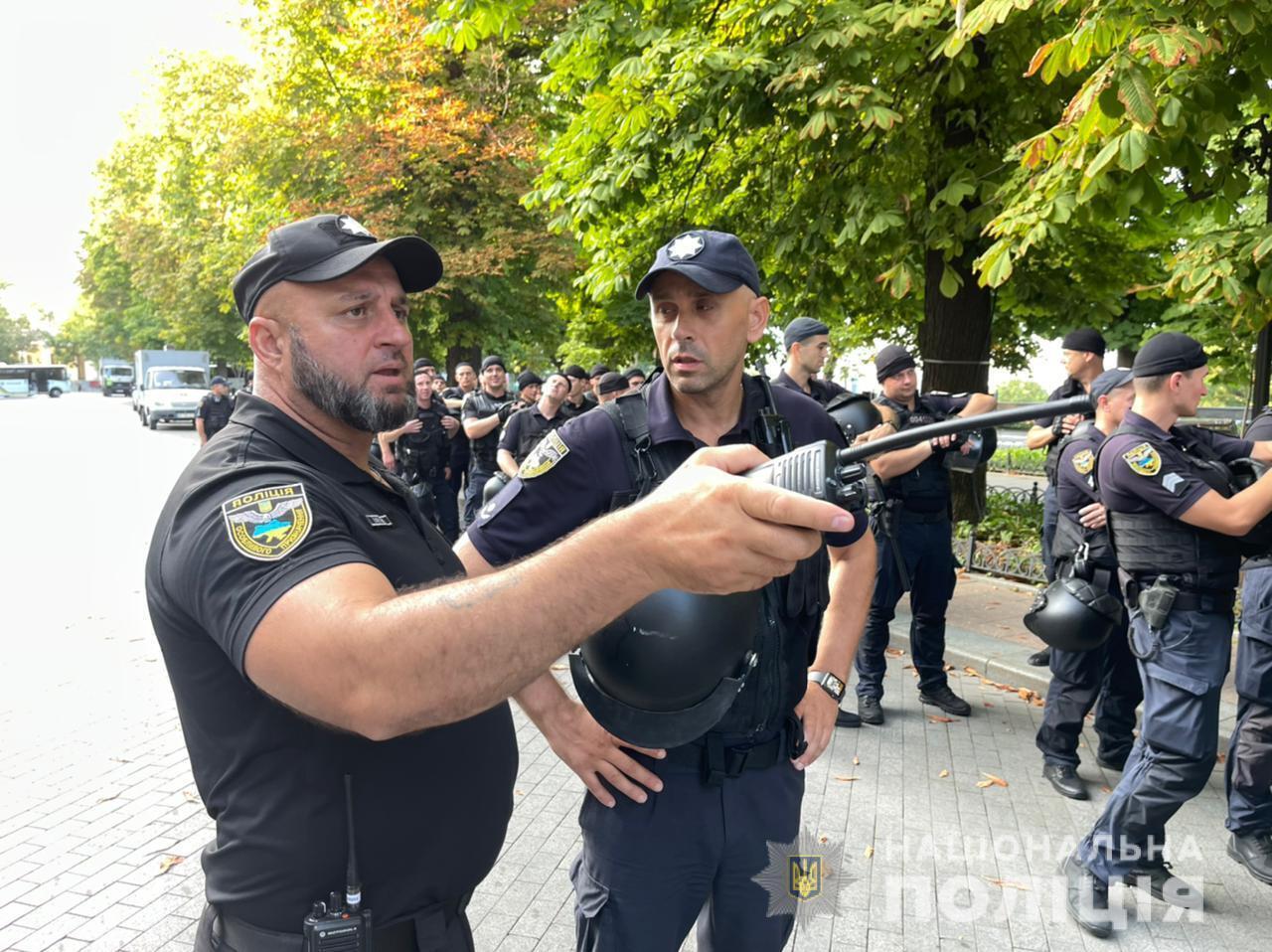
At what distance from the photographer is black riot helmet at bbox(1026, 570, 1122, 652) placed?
15.1 ft

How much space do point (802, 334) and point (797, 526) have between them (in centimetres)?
544

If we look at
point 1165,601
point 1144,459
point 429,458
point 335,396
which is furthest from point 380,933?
point 429,458

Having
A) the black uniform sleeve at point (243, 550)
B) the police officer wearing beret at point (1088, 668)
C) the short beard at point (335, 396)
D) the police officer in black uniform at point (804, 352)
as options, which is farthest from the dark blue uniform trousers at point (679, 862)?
the police officer in black uniform at point (804, 352)

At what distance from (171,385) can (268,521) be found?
3847 cm

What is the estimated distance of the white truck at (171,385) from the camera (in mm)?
34344

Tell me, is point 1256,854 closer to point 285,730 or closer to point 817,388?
point 817,388

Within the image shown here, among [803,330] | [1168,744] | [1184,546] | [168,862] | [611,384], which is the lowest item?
[168,862]

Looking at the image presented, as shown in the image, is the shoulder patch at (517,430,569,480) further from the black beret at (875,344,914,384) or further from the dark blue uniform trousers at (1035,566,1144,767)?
the black beret at (875,344,914,384)

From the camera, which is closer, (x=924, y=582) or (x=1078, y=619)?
(x=1078, y=619)

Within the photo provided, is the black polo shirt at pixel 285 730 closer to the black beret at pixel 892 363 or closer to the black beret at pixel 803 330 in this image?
the black beret at pixel 803 330

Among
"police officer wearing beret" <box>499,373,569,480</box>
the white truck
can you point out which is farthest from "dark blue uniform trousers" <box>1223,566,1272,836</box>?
the white truck

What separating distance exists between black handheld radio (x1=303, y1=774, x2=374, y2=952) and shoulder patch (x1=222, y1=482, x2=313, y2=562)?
18.8 inches

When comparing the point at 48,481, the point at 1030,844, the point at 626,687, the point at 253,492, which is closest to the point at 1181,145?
the point at 1030,844

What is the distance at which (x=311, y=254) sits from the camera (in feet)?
5.50
